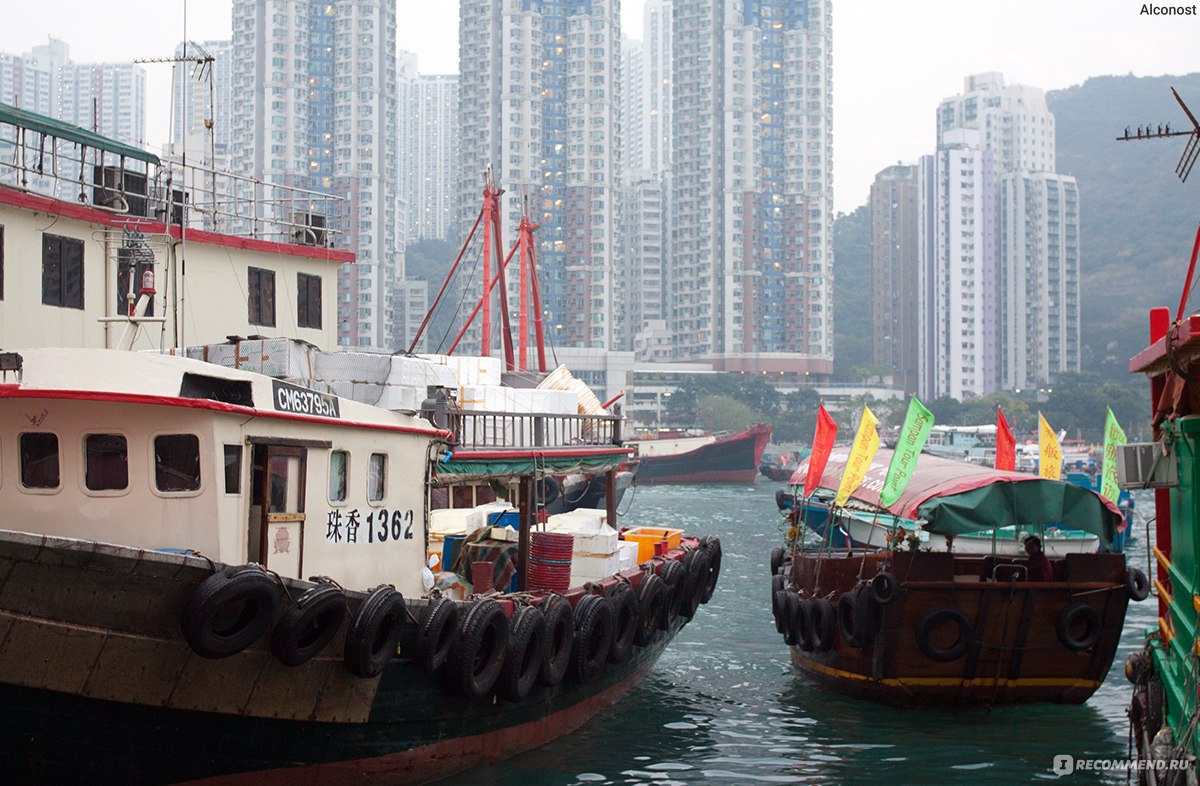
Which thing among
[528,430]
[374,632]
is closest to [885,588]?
[528,430]

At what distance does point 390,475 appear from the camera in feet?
35.0

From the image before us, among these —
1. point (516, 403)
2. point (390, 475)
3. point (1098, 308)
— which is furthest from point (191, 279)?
point (1098, 308)

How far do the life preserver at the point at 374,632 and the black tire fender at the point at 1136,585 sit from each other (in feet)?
27.0

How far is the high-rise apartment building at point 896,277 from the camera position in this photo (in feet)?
427

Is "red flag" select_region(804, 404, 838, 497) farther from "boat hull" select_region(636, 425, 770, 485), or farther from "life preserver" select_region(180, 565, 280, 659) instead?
"boat hull" select_region(636, 425, 770, 485)

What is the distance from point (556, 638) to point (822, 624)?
4.13m

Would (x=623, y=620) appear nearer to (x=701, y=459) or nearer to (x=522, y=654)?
(x=522, y=654)

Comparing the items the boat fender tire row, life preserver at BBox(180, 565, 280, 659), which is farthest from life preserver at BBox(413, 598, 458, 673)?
the boat fender tire row

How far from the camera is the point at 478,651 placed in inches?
416

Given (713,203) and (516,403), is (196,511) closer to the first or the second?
(516,403)

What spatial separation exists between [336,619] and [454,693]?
1852 mm

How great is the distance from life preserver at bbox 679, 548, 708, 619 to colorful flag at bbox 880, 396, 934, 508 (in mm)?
3209

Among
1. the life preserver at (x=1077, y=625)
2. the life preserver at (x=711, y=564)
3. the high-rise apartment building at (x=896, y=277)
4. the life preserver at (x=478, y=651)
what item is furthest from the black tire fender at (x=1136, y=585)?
the high-rise apartment building at (x=896, y=277)

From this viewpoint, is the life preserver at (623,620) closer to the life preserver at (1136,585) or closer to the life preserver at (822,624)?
the life preserver at (822,624)
